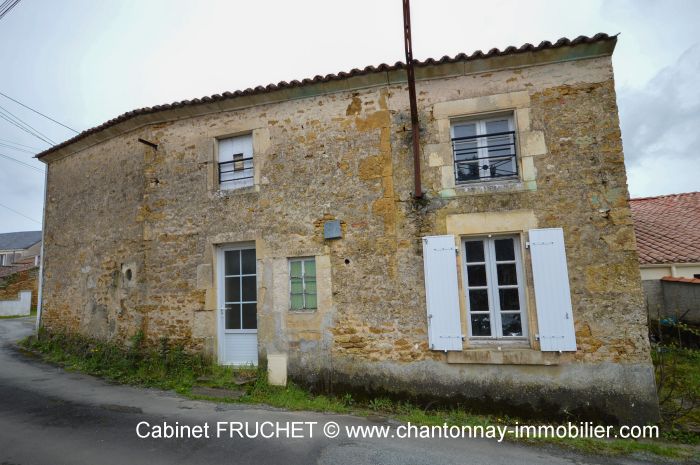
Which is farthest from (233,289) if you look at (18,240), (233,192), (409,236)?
(18,240)

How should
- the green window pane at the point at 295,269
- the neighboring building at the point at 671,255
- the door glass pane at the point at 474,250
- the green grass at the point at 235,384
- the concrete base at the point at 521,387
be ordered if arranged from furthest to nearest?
1. the neighboring building at the point at 671,255
2. the green window pane at the point at 295,269
3. the door glass pane at the point at 474,250
4. the concrete base at the point at 521,387
5. the green grass at the point at 235,384

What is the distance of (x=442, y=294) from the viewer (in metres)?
5.32

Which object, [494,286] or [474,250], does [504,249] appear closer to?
[474,250]

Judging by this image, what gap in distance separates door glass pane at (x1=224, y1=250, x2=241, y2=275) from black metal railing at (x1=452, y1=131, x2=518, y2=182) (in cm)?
395

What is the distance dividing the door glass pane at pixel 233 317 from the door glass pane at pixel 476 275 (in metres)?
3.90

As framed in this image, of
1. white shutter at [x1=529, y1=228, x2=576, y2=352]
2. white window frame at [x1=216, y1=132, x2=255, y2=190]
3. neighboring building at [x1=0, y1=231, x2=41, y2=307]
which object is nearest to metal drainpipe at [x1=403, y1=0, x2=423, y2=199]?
white shutter at [x1=529, y1=228, x2=576, y2=352]

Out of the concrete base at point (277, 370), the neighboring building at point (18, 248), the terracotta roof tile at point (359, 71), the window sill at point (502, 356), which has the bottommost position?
the concrete base at point (277, 370)

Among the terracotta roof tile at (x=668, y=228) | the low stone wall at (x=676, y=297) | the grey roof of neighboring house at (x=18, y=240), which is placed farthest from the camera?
the grey roof of neighboring house at (x=18, y=240)

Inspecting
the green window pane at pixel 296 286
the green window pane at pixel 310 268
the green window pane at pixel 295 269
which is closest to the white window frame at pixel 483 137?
the green window pane at pixel 310 268

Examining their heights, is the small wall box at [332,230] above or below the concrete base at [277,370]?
above

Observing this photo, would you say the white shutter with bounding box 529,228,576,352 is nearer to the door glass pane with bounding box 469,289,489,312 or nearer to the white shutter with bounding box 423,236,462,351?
the door glass pane with bounding box 469,289,489,312

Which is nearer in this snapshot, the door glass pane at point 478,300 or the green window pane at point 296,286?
the door glass pane at point 478,300

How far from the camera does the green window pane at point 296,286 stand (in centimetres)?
608

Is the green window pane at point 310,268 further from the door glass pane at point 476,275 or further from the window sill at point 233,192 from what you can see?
the door glass pane at point 476,275
